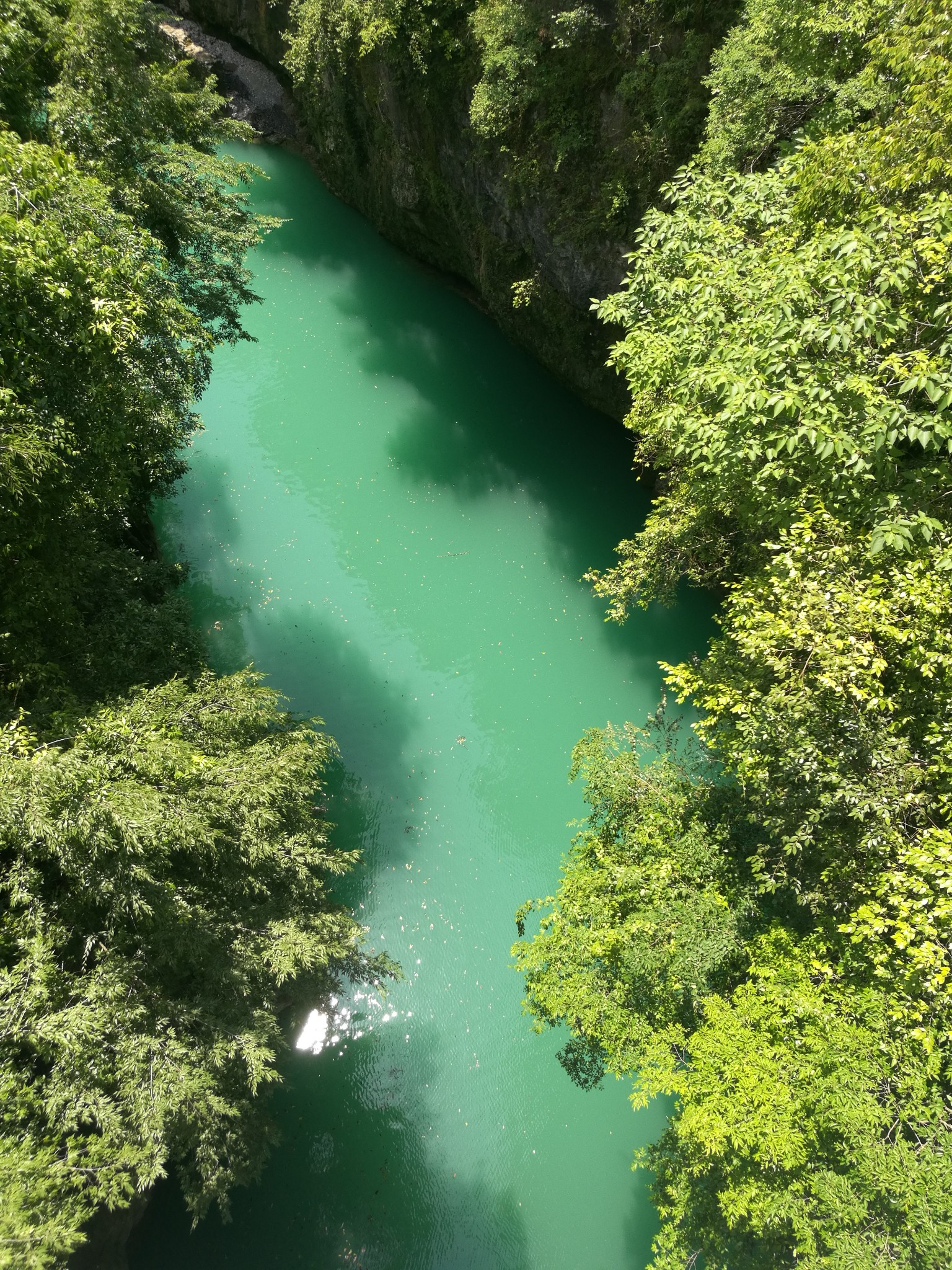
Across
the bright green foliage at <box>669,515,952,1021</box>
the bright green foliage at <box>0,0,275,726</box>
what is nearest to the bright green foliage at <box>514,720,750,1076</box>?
the bright green foliage at <box>669,515,952,1021</box>

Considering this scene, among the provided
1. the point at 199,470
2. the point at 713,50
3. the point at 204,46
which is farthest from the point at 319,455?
the point at 204,46

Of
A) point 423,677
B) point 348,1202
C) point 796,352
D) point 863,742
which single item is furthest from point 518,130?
point 348,1202

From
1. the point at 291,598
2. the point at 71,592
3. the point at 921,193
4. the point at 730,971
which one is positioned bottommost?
the point at 291,598

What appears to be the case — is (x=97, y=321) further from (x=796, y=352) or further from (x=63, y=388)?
(x=796, y=352)

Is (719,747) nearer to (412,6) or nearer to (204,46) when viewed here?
(412,6)

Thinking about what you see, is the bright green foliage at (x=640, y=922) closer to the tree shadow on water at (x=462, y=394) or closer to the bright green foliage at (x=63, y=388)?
the bright green foliage at (x=63, y=388)

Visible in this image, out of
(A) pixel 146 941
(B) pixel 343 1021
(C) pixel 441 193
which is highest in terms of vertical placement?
(C) pixel 441 193

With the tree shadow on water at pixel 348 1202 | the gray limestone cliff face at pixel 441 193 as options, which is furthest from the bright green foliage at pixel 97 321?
the tree shadow on water at pixel 348 1202
